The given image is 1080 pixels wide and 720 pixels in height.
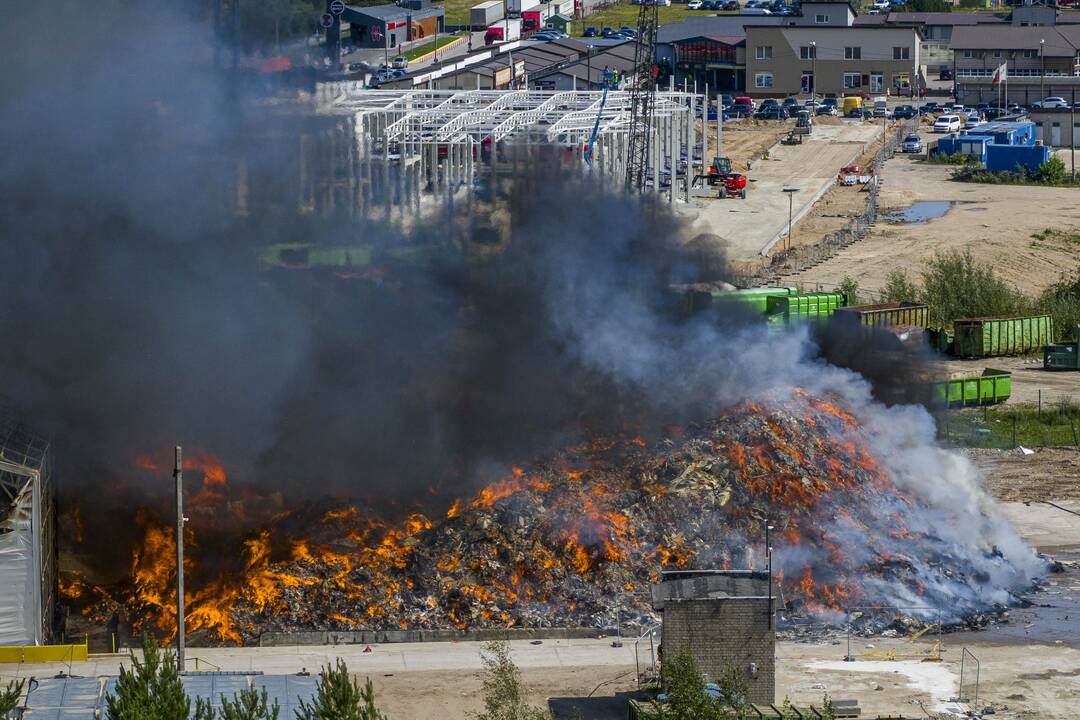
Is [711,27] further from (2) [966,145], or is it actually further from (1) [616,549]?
(1) [616,549]

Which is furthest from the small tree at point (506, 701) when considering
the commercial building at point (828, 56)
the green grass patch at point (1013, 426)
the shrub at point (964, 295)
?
the commercial building at point (828, 56)

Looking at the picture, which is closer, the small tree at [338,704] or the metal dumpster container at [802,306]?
the small tree at [338,704]

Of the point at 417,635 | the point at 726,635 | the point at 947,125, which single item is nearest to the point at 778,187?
the point at 947,125

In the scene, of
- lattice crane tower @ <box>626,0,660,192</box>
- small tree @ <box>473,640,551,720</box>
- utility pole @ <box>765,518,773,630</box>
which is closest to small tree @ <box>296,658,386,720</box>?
small tree @ <box>473,640,551,720</box>

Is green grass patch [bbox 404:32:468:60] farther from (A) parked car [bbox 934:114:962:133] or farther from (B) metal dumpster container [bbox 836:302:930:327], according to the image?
(B) metal dumpster container [bbox 836:302:930:327]

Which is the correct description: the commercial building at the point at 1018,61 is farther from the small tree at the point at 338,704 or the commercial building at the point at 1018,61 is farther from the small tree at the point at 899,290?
the small tree at the point at 338,704

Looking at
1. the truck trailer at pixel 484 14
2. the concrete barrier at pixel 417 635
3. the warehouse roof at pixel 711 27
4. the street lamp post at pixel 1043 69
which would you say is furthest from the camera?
the truck trailer at pixel 484 14
